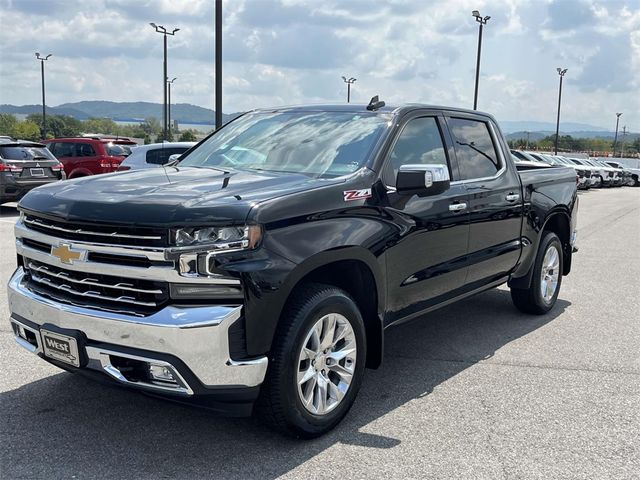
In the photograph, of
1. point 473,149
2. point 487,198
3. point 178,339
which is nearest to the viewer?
point 178,339

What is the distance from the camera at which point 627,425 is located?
13.0 ft

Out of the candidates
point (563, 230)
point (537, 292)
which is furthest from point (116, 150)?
point (537, 292)

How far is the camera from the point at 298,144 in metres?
4.52

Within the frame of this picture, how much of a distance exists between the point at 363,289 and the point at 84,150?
14.7m

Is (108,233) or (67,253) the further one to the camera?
(67,253)

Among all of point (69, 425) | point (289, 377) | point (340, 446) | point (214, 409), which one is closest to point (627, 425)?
point (340, 446)

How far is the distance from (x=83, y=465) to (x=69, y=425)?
1.74 feet

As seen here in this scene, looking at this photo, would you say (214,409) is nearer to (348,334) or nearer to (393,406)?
(348,334)

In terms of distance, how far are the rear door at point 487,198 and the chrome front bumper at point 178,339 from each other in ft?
7.93

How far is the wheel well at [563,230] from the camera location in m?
6.56

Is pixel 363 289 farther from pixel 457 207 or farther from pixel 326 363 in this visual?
pixel 457 207

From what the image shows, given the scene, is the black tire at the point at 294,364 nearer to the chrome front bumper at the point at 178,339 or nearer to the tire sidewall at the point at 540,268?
the chrome front bumper at the point at 178,339

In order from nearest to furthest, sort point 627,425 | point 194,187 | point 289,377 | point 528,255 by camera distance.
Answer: point 289,377, point 194,187, point 627,425, point 528,255

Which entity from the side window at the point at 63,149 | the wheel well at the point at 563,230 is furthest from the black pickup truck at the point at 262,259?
the side window at the point at 63,149
